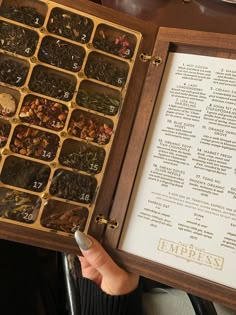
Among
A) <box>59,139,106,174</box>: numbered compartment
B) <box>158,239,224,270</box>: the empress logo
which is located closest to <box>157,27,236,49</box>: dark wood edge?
<box>59,139,106,174</box>: numbered compartment

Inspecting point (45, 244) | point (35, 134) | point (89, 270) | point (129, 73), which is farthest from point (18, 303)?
point (129, 73)

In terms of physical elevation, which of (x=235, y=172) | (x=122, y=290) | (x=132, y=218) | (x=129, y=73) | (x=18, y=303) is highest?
(x=129, y=73)

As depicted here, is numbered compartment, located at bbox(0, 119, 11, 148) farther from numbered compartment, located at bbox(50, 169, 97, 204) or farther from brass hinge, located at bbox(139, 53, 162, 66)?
brass hinge, located at bbox(139, 53, 162, 66)

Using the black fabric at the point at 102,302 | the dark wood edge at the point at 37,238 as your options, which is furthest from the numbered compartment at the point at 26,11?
Answer: the black fabric at the point at 102,302

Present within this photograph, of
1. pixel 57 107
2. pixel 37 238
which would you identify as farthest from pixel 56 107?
pixel 37 238

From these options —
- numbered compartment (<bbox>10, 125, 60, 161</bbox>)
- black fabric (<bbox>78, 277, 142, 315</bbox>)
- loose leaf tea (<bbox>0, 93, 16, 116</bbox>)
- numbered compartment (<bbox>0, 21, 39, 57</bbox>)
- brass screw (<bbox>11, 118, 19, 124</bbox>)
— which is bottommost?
black fabric (<bbox>78, 277, 142, 315</bbox>)

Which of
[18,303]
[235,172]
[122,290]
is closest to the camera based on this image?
[235,172]

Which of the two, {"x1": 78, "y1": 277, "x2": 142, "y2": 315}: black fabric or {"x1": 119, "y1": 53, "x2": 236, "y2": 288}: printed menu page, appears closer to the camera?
{"x1": 119, "y1": 53, "x2": 236, "y2": 288}: printed menu page

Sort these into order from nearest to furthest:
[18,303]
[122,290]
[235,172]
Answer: [235,172] < [122,290] < [18,303]

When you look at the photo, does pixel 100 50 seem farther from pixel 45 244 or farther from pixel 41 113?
pixel 45 244
